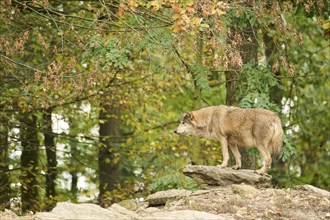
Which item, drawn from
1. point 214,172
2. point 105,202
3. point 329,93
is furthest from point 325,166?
point 214,172

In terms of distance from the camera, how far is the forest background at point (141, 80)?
569 inches

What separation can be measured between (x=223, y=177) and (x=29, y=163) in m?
10.0

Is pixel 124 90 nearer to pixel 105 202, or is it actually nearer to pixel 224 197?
pixel 105 202

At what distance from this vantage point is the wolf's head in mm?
15887

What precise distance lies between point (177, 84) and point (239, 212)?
12.8 m

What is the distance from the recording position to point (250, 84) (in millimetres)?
16359

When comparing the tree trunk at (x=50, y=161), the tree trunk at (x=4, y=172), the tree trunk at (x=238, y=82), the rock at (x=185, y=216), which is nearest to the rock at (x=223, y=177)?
the tree trunk at (x=238, y=82)

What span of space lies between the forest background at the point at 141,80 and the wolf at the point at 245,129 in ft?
2.25

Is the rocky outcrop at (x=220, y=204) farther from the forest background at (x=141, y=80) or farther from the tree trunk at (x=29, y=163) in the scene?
the tree trunk at (x=29, y=163)

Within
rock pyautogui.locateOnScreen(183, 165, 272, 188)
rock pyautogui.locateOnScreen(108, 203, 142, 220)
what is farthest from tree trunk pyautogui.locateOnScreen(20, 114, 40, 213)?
rock pyautogui.locateOnScreen(108, 203, 142, 220)

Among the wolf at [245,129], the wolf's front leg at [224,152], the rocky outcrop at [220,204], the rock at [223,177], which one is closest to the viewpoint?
the rocky outcrop at [220,204]

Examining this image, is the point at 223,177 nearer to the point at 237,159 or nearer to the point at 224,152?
the point at 224,152

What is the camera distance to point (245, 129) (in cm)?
1491

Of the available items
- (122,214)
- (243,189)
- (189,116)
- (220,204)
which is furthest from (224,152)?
(122,214)
